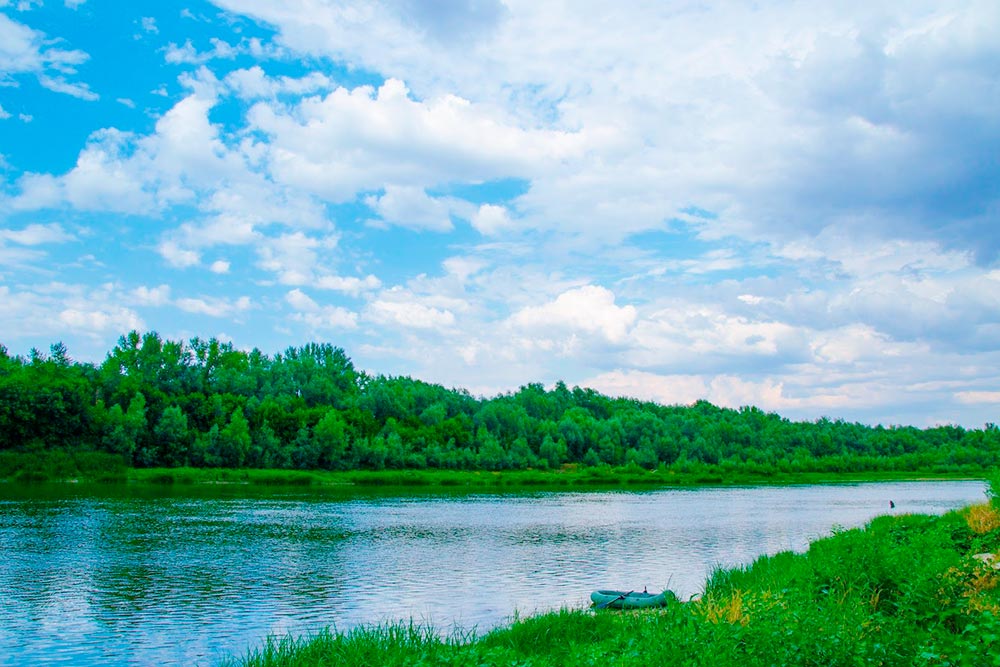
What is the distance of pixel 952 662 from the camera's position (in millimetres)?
8156

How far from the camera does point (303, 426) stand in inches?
5226

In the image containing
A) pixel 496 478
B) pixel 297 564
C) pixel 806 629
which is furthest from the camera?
pixel 496 478

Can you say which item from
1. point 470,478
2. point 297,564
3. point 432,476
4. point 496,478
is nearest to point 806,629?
point 297,564

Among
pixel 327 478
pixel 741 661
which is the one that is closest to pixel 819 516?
pixel 741 661

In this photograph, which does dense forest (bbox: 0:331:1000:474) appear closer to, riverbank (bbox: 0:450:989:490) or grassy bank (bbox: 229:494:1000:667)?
riverbank (bbox: 0:450:989:490)

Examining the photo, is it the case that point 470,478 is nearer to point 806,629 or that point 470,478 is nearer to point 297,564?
point 297,564

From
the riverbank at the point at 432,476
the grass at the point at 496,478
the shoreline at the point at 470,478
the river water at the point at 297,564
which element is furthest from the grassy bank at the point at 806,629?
the grass at the point at 496,478

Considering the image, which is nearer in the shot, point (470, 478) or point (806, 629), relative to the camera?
point (806, 629)

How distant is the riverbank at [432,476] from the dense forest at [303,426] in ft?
11.2

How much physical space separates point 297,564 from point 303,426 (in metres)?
102

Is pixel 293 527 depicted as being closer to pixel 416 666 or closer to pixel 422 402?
pixel 416 666

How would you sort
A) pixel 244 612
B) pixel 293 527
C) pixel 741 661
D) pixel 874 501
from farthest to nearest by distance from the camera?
pixel 874 501 < pixel 293 527 < pixel 244 612 < pixel 741 661

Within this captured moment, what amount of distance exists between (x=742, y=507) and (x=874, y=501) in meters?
20.1

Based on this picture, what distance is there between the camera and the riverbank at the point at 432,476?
9312 cm
